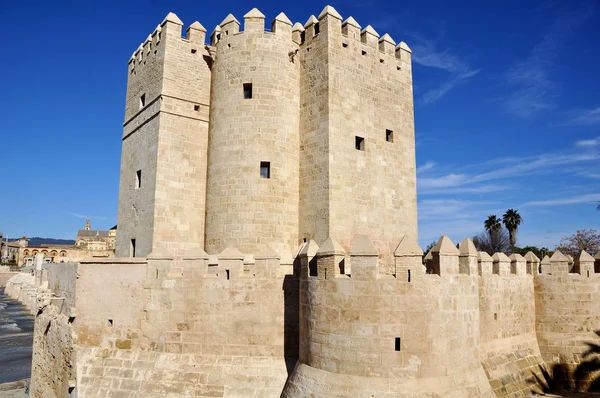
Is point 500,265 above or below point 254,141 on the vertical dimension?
below

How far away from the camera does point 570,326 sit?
1443 cm

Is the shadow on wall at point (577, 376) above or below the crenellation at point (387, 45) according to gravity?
below

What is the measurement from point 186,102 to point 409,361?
11.4m

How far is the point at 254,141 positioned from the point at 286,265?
182 inches

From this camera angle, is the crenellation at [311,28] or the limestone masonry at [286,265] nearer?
the limestone masonry at [286,265]

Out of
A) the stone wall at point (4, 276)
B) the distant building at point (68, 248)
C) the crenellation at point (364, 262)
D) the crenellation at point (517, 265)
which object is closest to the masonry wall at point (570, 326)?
the crenellation at point (517, 265)

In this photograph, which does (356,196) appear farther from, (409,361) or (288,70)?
(409,361)

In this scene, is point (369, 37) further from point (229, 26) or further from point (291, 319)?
point (291, 319)

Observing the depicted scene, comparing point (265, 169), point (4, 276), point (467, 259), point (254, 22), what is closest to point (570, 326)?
point (467, 259)

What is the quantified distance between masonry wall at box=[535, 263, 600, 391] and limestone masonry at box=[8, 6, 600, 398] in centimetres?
5

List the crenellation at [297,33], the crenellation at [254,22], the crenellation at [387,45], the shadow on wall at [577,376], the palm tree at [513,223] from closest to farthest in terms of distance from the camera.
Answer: the shadow on wall at [577,376]
the crenellation at [254,22]
the crenellation at [297,33]
the crenellation at [387,45]
the palm tree at [513,223]

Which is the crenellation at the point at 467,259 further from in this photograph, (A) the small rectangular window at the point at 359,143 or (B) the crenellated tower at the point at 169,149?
(B) the crenellated tower at the point at 169,149

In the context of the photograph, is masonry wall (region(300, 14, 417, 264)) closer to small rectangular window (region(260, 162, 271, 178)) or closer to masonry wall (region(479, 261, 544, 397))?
small rectangular window (region(260, 162, 271, 178))

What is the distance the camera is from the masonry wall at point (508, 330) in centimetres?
1254
